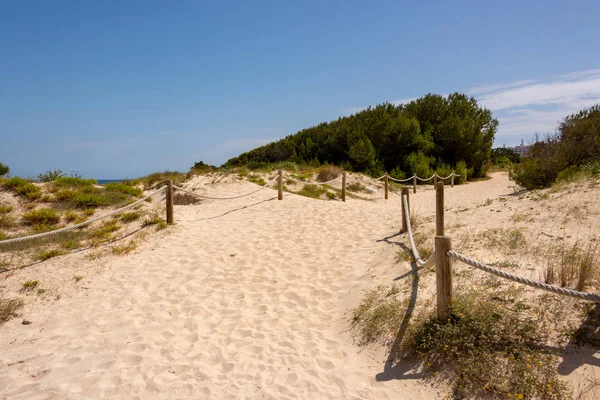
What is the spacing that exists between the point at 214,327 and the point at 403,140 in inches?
813

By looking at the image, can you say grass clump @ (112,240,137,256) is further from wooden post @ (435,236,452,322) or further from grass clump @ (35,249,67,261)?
wooden post @ (435,236,452,322)

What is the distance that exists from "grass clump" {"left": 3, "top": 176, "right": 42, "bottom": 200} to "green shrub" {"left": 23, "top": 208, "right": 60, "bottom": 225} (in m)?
0.99

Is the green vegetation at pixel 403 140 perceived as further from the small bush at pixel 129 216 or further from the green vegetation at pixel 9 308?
the green vegetation at pixel 9 308

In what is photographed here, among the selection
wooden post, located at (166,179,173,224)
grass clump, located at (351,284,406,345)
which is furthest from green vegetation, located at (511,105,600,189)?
wooden post, located at (166,179,173,224)

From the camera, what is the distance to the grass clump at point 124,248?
268 inches

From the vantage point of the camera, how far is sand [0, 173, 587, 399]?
3340mm

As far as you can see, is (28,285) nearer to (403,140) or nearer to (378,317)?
(378,317)

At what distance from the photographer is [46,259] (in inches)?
248

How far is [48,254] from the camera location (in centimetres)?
636

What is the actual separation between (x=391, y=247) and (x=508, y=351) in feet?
12.1

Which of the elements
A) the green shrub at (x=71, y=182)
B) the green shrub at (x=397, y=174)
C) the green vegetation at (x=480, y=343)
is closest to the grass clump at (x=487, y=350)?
the green vegetation at (x=480, y=343)

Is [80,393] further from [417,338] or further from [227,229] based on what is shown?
[227,229]

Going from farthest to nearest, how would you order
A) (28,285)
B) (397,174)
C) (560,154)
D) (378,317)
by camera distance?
(397,174) < (560,154) < (28,285) < (378,317)

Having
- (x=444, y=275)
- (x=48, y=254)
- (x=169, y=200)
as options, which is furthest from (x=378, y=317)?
(x=169, y=200)
